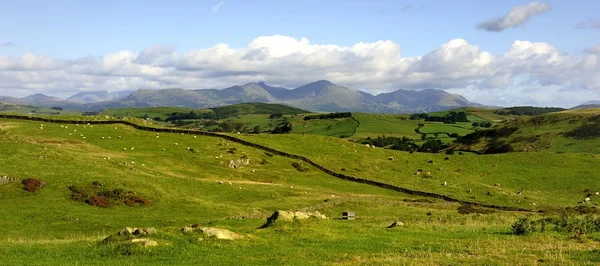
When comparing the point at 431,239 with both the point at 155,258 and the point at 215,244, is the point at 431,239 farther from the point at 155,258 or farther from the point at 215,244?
the point at 155,258

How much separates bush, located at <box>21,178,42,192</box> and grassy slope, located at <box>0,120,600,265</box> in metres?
0.69

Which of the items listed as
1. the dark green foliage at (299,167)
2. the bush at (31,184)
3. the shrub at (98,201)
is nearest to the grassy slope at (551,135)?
the dark green foliage at (299,167)

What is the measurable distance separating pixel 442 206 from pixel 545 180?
108ft

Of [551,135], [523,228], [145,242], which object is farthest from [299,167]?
[551,135]

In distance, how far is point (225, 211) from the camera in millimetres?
53812

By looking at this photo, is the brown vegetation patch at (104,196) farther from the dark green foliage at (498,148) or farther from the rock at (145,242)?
the dark green foliage at (498,148)

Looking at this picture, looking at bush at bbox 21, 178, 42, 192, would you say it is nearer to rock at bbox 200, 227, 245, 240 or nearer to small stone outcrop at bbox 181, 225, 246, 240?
small stone outcrop at bbox 181, 225, 246, 240

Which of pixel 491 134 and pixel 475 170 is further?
pixel 491 134

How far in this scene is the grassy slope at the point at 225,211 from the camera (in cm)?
2595

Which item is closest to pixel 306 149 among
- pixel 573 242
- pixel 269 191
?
pixel 269 191

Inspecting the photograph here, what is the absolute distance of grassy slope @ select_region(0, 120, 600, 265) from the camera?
1022 inches

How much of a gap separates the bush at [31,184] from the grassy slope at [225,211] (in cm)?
69

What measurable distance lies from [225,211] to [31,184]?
2093 cm

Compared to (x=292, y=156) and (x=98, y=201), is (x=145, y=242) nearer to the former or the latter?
(x=98, y=201)
